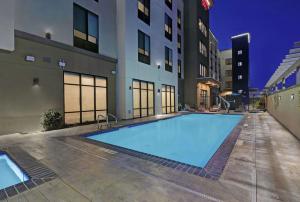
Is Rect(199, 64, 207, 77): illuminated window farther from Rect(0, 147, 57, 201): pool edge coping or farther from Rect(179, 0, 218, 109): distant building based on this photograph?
Rect(0, 147, 57, 201): pool edge coping

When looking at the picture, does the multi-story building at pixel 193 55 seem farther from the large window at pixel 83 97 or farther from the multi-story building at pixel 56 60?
the large window at pixel 83 97

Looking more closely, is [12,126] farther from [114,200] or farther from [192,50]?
[192,50]

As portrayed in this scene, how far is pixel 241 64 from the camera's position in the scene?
30.4 m

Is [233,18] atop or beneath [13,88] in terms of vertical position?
atop

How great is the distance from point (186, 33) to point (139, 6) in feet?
31.8

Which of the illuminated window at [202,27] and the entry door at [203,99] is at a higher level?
the illuminated window at [202,27]

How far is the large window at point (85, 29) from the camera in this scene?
8.62 metres

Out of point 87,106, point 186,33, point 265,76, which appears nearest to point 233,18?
point 265,76

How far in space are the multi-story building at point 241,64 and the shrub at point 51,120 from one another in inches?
1161

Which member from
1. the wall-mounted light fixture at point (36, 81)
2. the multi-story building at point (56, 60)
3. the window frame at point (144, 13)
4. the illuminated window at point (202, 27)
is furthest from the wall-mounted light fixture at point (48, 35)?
the illuminated window at point (202, 27)

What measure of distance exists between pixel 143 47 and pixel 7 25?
809cm

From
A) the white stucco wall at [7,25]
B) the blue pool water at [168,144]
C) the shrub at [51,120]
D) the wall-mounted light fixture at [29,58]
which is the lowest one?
the blue pool water at [168,144]

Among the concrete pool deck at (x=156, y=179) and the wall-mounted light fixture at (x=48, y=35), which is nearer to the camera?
the concrete pool deck at (x=156, y=179)

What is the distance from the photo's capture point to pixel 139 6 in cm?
1208
